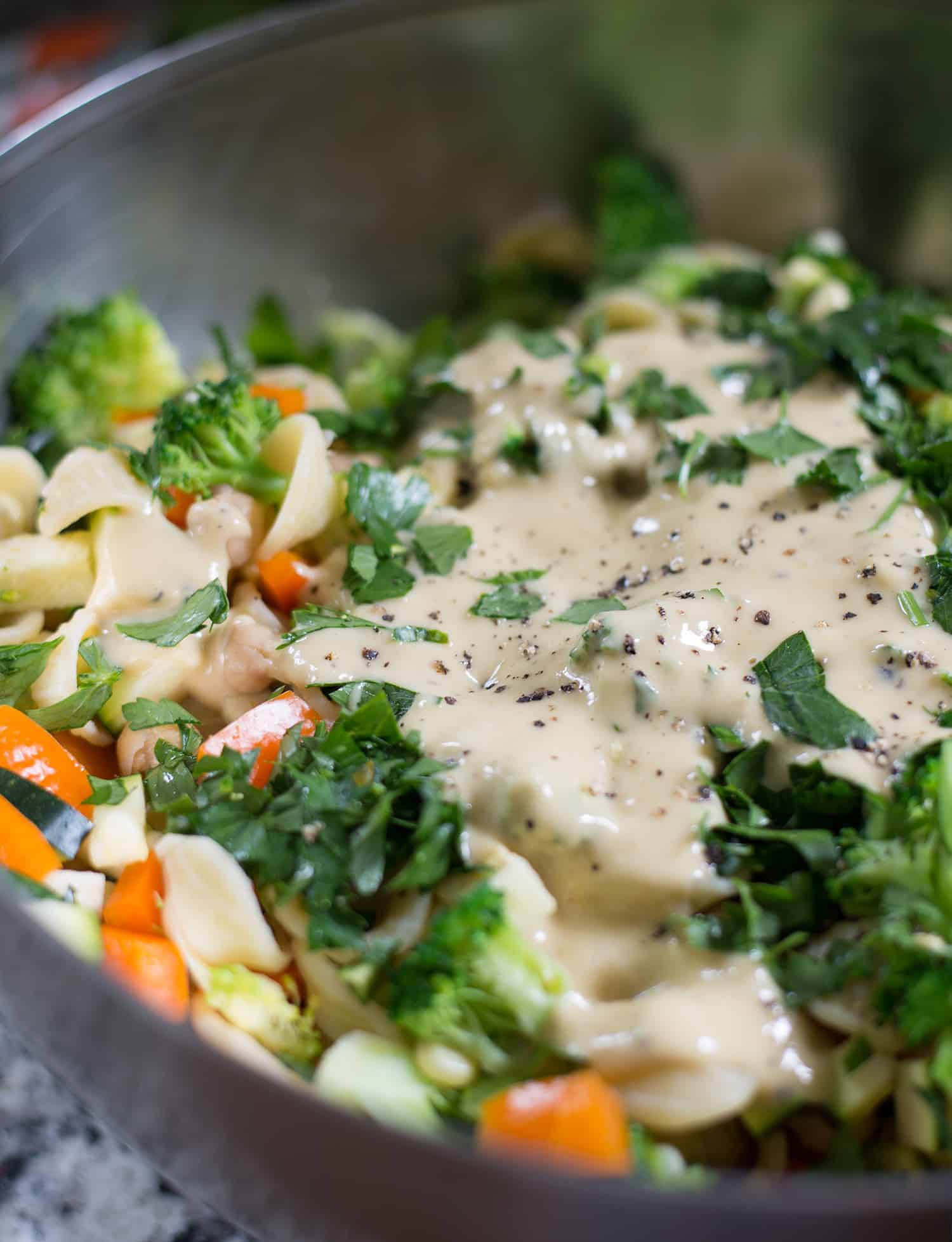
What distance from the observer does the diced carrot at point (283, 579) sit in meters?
2.70

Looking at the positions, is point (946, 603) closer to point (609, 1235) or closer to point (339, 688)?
point (339, 688)

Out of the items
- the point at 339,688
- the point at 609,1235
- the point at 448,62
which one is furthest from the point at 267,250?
the point at 609,1235

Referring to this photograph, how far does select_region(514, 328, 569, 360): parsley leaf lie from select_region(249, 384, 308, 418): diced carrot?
62 centimetres

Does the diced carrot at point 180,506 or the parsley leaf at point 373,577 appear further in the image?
the diced carrot at point 180,506

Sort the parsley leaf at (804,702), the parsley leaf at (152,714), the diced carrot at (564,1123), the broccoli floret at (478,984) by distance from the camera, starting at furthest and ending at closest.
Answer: the parsley leaf at (152,714), the parsley leaf at (804,702), the broccoli floret at (478,984), the diced carrot at (564,1123)

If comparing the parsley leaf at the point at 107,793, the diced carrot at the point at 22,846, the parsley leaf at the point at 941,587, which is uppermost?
the diced carrot at the point at 22,846

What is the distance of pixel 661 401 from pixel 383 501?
77 cm

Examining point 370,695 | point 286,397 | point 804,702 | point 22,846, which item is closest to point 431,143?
point 286,397

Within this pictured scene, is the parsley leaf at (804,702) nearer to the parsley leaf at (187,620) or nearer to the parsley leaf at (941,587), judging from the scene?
the parsley leaf at (941,587)

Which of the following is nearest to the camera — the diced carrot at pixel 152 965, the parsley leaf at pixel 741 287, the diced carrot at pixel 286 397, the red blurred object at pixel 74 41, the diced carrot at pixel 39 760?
the diced carrot at pixel 152 965

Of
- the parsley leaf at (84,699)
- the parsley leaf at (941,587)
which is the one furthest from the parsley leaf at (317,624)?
the parsley leaf at (941,587)

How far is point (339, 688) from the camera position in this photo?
91.3 inches

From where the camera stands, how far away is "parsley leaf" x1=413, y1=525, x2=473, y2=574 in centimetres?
264

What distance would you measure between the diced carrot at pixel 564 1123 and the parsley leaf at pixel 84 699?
118 cm
